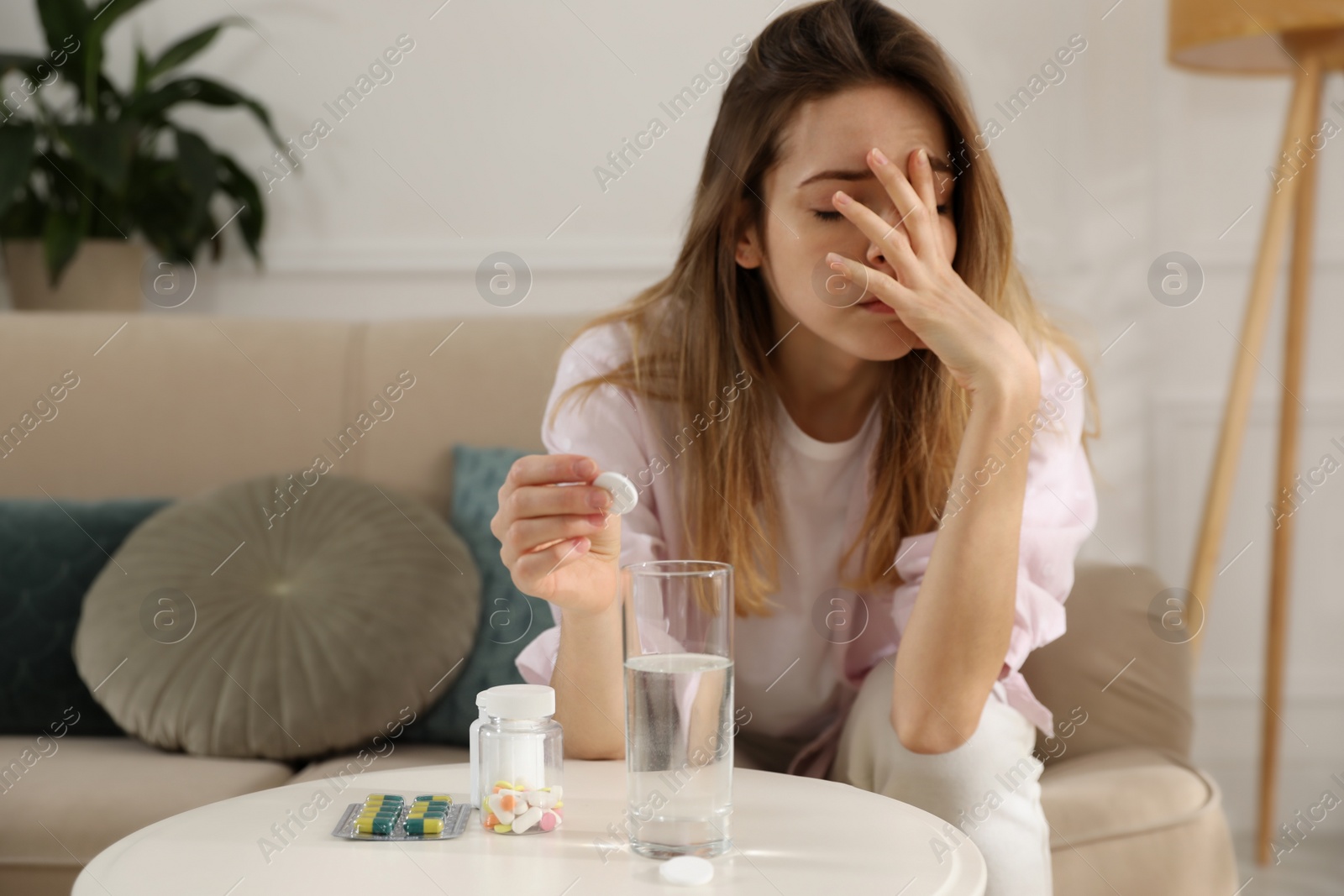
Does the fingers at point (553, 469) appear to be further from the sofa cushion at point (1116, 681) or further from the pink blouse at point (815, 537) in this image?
the sofa cushion at point (1116, 681)

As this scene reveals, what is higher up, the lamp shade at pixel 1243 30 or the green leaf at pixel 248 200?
the lamp shade at pixel 1243 30

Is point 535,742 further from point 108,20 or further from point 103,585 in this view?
point 108,20

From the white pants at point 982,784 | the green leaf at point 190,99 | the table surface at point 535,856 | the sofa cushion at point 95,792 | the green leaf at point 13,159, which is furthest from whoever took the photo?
the green leaf at point 190,99

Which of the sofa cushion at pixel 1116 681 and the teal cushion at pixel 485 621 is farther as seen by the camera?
the teal cushion at pixel 485 621

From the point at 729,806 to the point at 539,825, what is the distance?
12 cm

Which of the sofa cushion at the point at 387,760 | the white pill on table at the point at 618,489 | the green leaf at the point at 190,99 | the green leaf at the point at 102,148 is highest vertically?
the green leaf at the point at 190,99

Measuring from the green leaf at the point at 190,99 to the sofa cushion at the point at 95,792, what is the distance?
1.03m

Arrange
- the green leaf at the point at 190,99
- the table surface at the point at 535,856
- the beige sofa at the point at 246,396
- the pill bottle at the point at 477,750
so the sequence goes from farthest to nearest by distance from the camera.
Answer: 1. the green leaf at the point at 190,99
2. the beige sofa at the point at 246,396
3. the pill bottle at the point at 477,750
4. the table surface at the point at 535,856

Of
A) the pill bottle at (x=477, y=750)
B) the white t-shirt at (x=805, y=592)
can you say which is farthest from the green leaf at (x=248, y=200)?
the pill bottle at (x=477, y=750)

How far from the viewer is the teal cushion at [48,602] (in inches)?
59.2

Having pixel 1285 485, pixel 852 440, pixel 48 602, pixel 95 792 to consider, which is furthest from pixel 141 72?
pixel 1285 485

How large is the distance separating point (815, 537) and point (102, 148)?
1.32 metres

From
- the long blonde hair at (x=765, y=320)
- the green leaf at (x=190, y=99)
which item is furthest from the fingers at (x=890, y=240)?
the green leaf at (x=190, y=99)

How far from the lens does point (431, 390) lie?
5.57 ft
